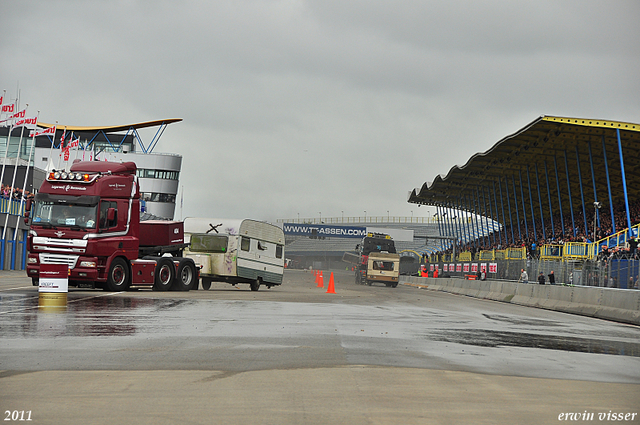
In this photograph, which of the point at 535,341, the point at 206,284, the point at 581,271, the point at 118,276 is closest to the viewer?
the point at 535,341

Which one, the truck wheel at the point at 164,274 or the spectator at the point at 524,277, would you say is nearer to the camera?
the truck wheel at the point at 164,274

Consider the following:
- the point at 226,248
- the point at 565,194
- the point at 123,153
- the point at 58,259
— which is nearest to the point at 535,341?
the point at 58,259

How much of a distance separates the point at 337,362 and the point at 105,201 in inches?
655

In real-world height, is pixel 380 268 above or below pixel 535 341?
above

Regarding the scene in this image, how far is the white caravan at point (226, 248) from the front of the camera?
30469mm

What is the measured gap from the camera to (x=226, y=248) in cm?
3047

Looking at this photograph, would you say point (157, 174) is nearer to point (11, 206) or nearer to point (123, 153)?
point (123, 153)

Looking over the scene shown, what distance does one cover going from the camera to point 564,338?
1289cm

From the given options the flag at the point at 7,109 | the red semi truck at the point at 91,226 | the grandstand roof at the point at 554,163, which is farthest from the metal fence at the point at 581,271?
the flag at the point at 7,109

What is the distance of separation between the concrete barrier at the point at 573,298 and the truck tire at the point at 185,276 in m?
13.0

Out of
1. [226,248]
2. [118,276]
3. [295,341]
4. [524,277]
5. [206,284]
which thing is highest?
[226,248]

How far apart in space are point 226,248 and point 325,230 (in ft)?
299

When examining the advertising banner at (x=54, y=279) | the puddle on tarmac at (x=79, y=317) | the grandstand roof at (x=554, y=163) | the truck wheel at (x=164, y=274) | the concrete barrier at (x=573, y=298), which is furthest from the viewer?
the grandstand roof at (x=554, y=163)

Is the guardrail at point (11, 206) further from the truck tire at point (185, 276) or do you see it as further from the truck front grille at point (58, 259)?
the truck front grille at point (58, 259)
